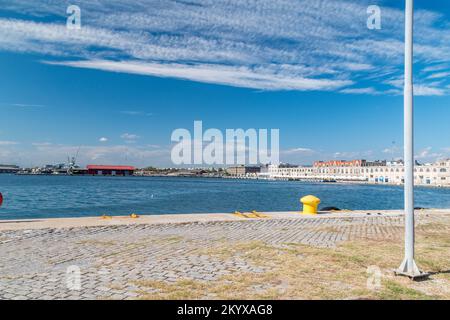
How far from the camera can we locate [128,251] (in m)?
8.90

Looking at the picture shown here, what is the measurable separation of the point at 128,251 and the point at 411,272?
261 inches

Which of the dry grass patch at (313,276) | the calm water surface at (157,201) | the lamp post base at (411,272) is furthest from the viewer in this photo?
the calm water surface at (157,201)

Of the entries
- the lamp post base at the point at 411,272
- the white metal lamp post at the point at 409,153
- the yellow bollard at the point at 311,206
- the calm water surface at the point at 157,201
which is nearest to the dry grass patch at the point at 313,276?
the lamp post base at the point at 411,272

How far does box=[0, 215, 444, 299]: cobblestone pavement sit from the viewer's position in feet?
19.8

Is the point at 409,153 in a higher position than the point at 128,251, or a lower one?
higher

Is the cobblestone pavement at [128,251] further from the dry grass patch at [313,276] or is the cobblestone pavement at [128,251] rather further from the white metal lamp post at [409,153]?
the white metal lamp post at [409,153]

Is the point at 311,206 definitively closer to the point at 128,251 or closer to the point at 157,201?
the point at 128,251

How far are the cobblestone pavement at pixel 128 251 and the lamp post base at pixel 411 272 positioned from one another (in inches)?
113

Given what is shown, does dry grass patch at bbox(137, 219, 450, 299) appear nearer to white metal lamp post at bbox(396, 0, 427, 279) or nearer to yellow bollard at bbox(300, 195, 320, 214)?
white metal lamp post at bbox(396, 0, 427, 279)

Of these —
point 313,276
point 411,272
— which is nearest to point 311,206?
point 411,272

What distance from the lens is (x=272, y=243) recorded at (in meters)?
10.2

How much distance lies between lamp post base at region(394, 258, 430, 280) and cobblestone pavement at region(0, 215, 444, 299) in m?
2.88

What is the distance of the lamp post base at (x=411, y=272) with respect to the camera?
6531 mm
